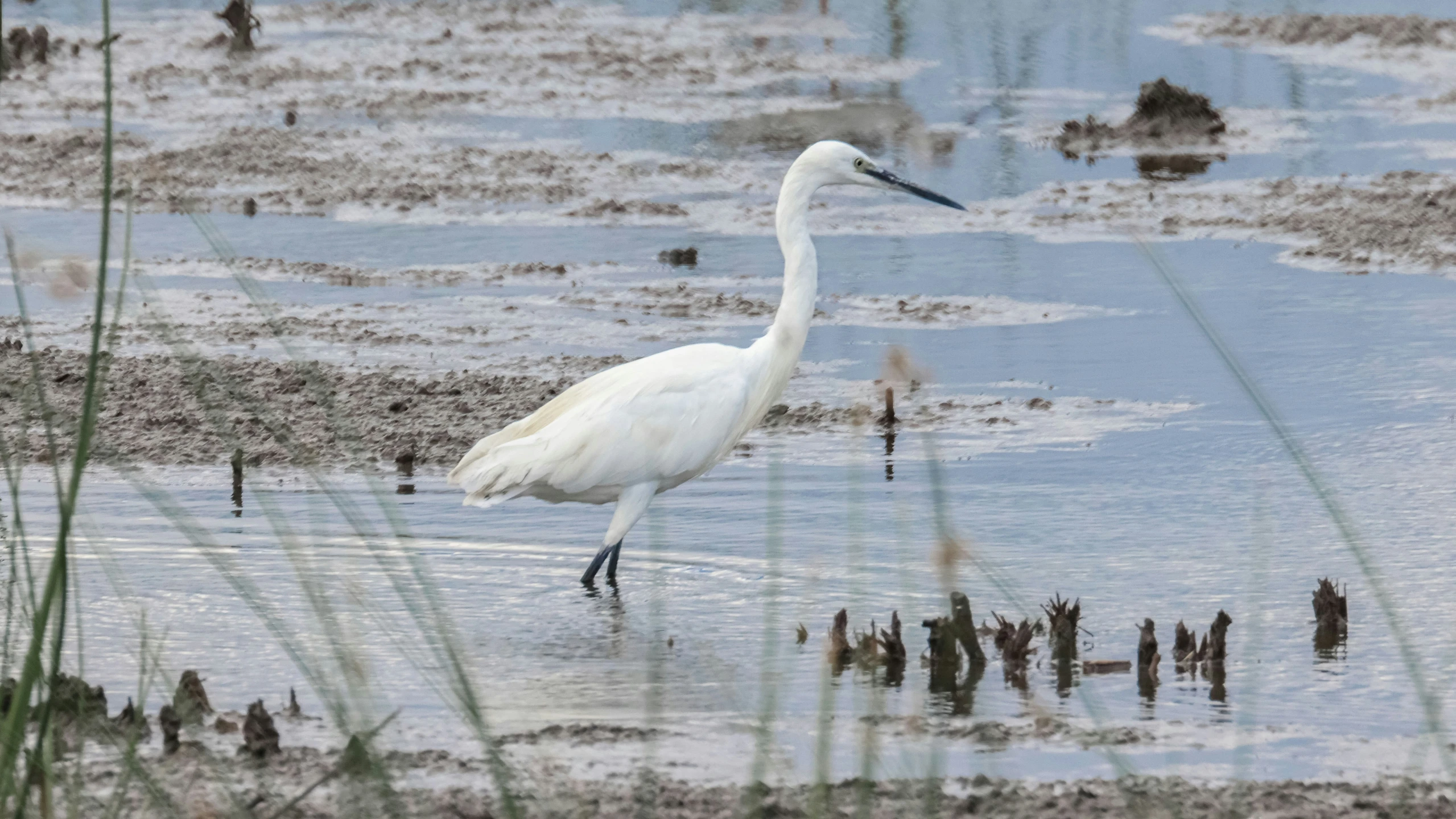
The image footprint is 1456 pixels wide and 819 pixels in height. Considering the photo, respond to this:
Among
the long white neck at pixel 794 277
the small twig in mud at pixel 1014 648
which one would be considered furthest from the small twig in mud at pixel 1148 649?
the long white neck at pixel 794 277

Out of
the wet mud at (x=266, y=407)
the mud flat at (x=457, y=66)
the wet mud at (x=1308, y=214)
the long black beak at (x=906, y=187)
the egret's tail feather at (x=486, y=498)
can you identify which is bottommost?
the egret's tail feather at (x=486, y=498)

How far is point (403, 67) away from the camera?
21.5m

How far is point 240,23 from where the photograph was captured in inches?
890

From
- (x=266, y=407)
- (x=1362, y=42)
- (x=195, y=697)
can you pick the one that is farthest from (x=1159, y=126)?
(x=195, y=697)

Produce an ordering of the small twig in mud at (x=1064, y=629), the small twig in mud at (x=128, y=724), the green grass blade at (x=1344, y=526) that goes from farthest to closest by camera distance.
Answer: the small twig in mud at (x=1064, y=629) < the small twig in mud at (x=128, y=724) < the green grass blade at (x=1344, y=526)

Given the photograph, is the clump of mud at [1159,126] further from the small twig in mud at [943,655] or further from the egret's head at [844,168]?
the small twig in mud at [943,655]

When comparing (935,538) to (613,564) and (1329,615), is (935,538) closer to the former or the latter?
(613,564)

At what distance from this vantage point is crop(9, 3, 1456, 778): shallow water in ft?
17.5

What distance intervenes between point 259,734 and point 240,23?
61.9 feet

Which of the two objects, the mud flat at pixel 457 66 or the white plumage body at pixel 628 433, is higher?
the mud flat at pixel 457 66

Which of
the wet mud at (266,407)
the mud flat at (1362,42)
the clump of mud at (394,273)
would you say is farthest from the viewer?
the mud flat at (1362,42)

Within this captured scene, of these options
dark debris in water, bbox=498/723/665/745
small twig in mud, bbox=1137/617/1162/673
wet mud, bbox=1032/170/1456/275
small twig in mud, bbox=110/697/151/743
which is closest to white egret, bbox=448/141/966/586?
dark debris in water, bbox=498/723/665/745

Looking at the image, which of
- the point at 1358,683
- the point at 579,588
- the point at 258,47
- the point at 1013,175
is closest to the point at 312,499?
the point at 579,588

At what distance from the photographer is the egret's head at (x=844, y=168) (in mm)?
7617
